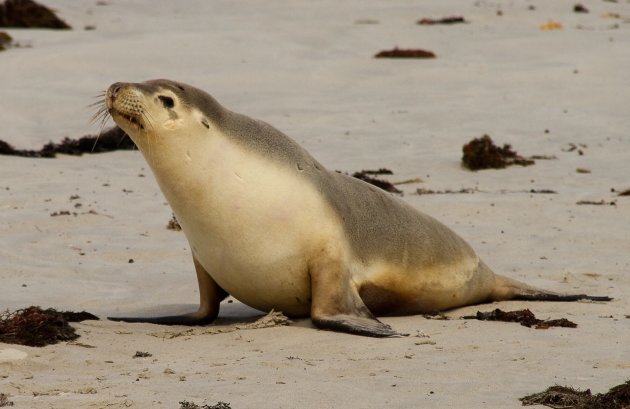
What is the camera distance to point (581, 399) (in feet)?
13.1

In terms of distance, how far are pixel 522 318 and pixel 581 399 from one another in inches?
75.2

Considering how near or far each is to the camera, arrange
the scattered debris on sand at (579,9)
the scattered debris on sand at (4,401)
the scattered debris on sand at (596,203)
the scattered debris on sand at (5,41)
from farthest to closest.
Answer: the scattered debris on sand at (579,9), the scattered debris on sand at (5,41), the scattered debris on sand at (596,203), the scattered debris on sand at (4,401)

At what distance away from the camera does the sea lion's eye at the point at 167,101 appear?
5.57 meters

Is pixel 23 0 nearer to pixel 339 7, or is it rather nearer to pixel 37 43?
pixel 37 43

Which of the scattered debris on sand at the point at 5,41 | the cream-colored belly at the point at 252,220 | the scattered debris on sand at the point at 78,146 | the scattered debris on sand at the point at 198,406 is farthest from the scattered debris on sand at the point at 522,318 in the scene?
the scattered debris on sand at the point at 5,41

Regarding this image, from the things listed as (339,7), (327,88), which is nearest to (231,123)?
(327,88)

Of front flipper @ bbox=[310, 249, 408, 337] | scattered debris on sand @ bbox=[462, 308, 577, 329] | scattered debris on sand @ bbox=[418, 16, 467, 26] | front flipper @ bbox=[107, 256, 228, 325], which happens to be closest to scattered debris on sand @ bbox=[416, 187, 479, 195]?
scattered debris on sand @ bbox=[462, 308, 577, 329]

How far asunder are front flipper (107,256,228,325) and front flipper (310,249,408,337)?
63cm

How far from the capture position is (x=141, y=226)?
882 cm

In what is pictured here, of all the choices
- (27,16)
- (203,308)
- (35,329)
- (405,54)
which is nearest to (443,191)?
(203,308)

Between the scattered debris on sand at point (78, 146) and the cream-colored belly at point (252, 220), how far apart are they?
602 centimetres

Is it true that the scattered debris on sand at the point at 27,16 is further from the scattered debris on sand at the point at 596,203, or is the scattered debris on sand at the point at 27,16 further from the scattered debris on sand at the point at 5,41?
the scattered debris on sand at the point at 596,203

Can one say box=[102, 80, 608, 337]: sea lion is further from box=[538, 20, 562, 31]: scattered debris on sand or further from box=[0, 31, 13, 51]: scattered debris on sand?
box=[538, 20, 562, 31]: scattered debris on sand

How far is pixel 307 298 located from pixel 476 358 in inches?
50.5
